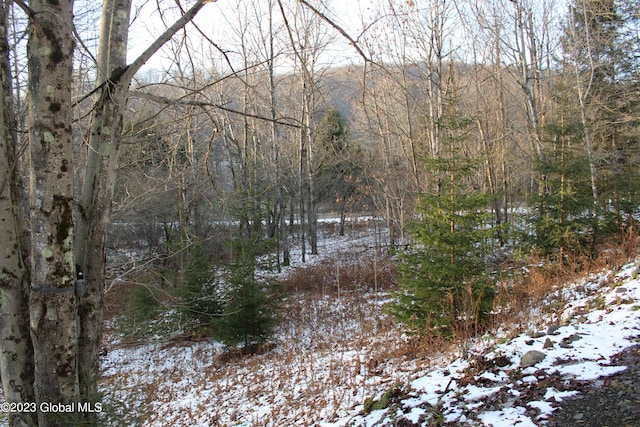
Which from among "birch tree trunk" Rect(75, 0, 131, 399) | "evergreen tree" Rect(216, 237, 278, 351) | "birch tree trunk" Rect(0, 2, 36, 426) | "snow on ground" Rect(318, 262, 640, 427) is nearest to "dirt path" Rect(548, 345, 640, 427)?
"snow on ground" Rect(318, 262, 640, 427)

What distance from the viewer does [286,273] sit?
16594mm

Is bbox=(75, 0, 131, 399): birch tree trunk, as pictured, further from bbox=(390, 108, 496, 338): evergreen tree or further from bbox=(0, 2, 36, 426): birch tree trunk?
bbox=(390, 108, 496, 338): evergreen tree

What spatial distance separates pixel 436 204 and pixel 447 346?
6.64ft

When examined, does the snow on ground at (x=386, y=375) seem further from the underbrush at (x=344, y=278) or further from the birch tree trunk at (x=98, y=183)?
the underbrush at (x=344, y=278)

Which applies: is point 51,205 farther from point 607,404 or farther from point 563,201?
point 563,201

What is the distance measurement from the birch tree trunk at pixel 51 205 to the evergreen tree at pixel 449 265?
14.6 feet

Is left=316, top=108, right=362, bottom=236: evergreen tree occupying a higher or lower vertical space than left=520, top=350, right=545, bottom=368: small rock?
higher

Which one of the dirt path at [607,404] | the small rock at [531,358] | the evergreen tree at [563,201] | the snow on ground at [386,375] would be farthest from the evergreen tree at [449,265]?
the evergreen tree at [563,201]

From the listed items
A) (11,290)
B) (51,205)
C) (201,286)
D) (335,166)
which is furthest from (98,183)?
(335,166)

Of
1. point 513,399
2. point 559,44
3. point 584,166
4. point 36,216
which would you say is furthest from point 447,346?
point 559,44

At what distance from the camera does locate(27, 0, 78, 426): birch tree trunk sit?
2113 millimetres

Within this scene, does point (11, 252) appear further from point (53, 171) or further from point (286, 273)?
point (286, 273)

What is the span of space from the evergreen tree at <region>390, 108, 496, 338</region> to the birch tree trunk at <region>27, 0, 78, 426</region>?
4.46 metres

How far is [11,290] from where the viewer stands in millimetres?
2314
